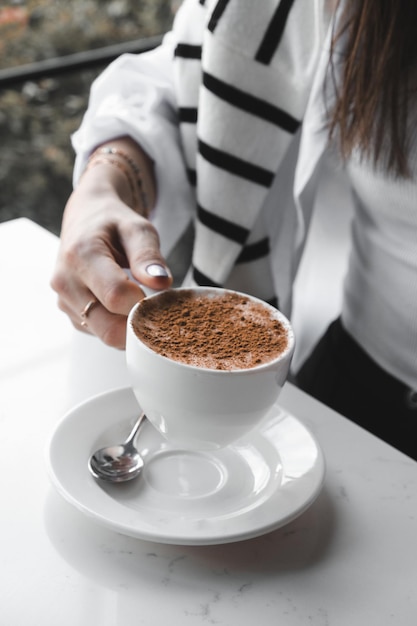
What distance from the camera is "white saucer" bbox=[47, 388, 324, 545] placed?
52 cm

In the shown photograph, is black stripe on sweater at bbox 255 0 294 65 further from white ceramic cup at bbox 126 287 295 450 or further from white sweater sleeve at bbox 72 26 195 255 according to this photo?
white ceramic cup at bbox 126 287 295 450

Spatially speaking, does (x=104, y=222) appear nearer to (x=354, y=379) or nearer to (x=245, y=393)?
(x=245, y=393)

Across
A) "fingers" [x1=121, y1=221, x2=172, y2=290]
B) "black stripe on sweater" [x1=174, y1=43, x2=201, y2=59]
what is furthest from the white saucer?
"black stripe on sweater" [x1=174, y1=43, x2=201, y2=59]

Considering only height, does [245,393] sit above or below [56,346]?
above

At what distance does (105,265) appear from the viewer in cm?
68

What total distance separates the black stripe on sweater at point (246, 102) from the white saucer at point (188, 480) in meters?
0.43

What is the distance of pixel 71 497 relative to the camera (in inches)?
20.6

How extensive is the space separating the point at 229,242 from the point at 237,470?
427 millimetres

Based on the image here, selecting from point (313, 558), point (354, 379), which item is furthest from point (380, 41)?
point (313, 558)

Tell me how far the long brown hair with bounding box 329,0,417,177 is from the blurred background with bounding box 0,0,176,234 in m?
1.91

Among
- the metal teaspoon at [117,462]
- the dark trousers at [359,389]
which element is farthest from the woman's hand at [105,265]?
the dark trousers at [359,389]

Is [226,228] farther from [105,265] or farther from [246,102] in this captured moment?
[105,265]

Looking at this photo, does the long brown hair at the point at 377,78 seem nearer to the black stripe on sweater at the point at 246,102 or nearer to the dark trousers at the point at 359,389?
the black stripe on sweater at the point at 246,102

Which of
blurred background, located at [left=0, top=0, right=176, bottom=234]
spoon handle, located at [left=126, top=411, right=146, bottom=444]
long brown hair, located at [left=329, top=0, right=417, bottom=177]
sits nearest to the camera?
spoon handle, located at [left=126, top=411, right=146, bottom=444]
